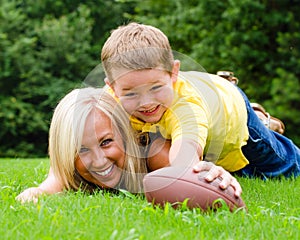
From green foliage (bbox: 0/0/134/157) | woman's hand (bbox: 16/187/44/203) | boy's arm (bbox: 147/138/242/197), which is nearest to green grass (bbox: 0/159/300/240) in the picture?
woman's hand (bbox: 16/187/44/203)

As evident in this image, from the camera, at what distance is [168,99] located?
3203 mm

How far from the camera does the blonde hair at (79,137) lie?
3.44 meters

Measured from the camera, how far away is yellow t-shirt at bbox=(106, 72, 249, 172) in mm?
3102

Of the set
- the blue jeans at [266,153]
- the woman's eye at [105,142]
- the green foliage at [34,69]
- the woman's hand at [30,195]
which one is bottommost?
the green foliage at [34,69]

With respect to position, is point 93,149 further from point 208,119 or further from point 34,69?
point 34,69

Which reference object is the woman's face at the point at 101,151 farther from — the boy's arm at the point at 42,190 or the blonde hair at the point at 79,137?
the boy's arm at the point at 42,190

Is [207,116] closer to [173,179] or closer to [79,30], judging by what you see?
[173,179]

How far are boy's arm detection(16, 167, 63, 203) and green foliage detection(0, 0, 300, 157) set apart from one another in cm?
799

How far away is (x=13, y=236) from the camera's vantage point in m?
2.25

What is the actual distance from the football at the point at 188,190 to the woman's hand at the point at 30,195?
688mm

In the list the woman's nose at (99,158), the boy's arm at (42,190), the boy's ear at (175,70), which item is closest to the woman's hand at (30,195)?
the boy's arm at (42,190)

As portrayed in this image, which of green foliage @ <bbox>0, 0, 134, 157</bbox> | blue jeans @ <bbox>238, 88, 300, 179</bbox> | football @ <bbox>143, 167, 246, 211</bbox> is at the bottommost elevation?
green foliage @ <bbox>0, 0, 134, 157</bbox>

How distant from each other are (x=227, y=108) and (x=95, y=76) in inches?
35.9

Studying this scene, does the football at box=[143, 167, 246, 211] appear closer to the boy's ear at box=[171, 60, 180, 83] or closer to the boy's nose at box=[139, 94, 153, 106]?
the boy's nose at box=[139, 94, 153, 106]
